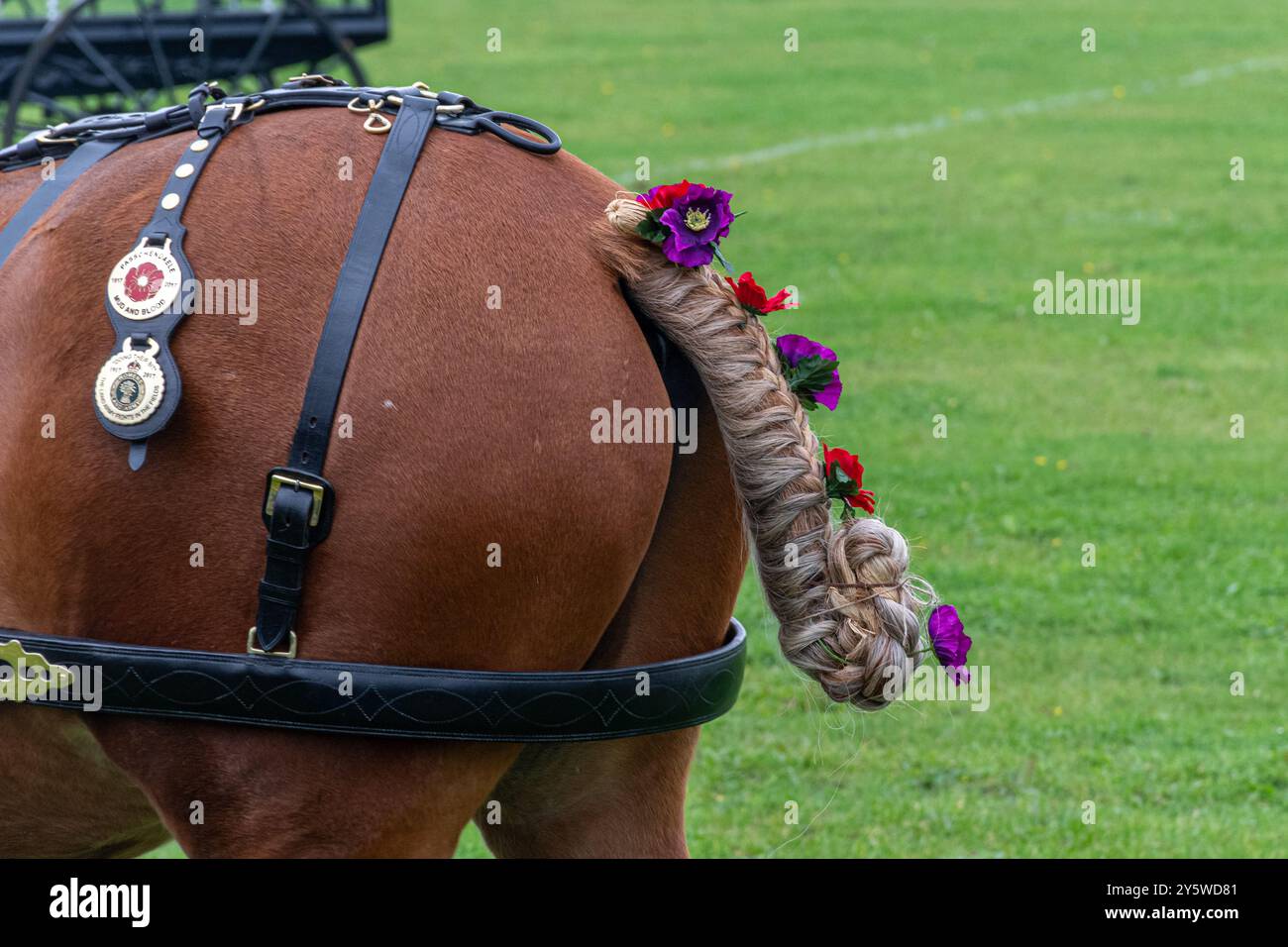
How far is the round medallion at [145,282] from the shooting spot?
1739 millimetres

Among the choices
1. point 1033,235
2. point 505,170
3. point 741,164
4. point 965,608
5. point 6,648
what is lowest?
point 965,608

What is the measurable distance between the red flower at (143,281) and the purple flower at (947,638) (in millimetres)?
1055

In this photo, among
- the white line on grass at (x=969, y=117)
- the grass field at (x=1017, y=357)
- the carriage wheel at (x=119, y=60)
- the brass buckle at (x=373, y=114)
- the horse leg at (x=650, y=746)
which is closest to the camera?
the brass buckle at (x=373, y=114)

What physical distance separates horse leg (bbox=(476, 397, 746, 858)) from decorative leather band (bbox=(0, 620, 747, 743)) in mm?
177

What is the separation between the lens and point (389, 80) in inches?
556

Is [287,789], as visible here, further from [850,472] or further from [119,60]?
[119,60]

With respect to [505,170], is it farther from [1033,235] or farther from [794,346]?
[1033,235]

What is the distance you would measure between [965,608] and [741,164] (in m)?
7.36

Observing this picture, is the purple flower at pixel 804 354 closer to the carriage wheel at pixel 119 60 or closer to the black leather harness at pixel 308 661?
the black leather harness at pixel 308 661

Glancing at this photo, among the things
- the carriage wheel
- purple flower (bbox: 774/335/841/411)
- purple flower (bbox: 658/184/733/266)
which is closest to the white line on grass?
the carriage wheel

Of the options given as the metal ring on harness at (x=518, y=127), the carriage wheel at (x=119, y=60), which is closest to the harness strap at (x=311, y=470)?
the metal ring on harness at (x=518, y=127)

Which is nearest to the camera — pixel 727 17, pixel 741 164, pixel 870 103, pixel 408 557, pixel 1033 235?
pixel 408 557

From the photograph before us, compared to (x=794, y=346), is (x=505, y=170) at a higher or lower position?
higher
